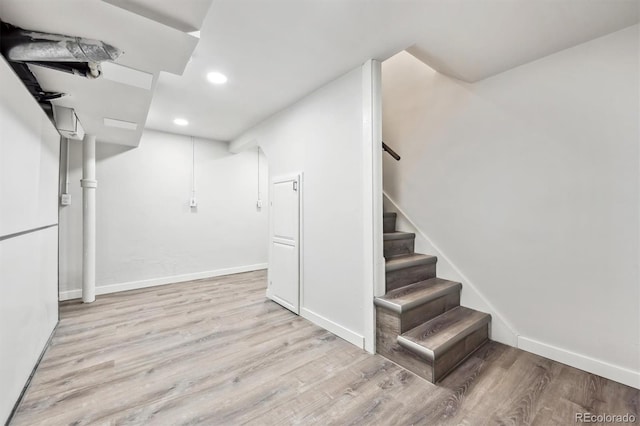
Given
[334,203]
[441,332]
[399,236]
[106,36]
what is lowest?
[441,332]

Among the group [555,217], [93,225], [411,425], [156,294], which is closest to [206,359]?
[411,425]

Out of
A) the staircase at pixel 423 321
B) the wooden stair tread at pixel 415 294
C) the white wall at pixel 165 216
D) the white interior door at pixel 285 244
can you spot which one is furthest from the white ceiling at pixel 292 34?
the wooden stair tread at pixel 415 294

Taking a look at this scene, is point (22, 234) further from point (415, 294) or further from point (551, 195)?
point (551, 195)

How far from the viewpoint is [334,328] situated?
8.34 feet

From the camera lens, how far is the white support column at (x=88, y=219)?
11.2ft

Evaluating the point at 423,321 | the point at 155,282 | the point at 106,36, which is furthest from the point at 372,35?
the point at 155,282

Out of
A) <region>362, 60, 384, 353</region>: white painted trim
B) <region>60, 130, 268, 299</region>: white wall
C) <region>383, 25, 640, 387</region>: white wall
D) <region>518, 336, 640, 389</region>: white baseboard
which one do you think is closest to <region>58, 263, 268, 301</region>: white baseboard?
<region>60, 130, 268, 299</region>: white wall

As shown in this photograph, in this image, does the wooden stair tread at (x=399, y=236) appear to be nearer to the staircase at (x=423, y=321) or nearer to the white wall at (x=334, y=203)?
the staircase at (x=423, y=321)

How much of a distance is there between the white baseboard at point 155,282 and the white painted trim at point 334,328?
245cm

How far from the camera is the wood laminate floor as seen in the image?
4.95 ft

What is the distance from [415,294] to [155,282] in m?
3.95

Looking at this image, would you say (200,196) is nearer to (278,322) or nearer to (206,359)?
(278,322)

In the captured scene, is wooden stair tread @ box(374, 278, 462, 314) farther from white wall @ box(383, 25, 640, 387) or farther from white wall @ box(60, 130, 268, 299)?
white wall @ box(60, 130, 268, 299)

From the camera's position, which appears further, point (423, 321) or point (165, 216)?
point (165, 216)
